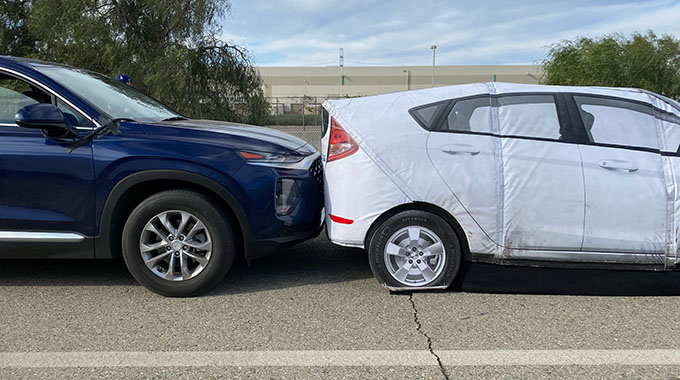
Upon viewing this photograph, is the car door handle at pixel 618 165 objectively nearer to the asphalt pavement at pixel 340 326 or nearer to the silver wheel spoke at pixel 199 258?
the asphalt pavement at pixel 340 326

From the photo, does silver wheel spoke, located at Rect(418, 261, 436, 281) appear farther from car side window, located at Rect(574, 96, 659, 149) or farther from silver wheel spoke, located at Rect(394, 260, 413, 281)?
car side window, located at Rect(574, 96, 659, 149)

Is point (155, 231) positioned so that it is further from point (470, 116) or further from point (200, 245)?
point (470, 116)

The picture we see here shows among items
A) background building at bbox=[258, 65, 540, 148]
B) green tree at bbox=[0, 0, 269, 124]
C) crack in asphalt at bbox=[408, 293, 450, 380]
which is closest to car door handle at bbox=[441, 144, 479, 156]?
crack in asphalt at bbox=[408, 293, 450, 380]

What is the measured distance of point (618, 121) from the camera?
12.1 feet

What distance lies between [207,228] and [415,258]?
5.18ft

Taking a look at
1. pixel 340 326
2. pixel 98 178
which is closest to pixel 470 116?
pixel 340 326

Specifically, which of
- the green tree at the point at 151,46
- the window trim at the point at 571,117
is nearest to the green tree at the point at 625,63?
the green tree at the point at 151,46

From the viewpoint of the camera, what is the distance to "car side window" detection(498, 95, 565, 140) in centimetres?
369

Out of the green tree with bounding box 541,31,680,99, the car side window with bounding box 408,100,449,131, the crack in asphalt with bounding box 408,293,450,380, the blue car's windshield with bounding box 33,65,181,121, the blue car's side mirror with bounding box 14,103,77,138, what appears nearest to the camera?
the crack in asphalt with bounding box 408,293,450,380

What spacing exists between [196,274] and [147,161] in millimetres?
906

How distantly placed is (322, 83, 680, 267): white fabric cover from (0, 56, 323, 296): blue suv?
0.70 meters

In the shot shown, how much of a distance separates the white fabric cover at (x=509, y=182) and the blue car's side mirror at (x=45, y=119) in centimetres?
200

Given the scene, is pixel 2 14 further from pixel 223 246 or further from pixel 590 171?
pixel 590 171

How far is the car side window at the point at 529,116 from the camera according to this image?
369 cm
